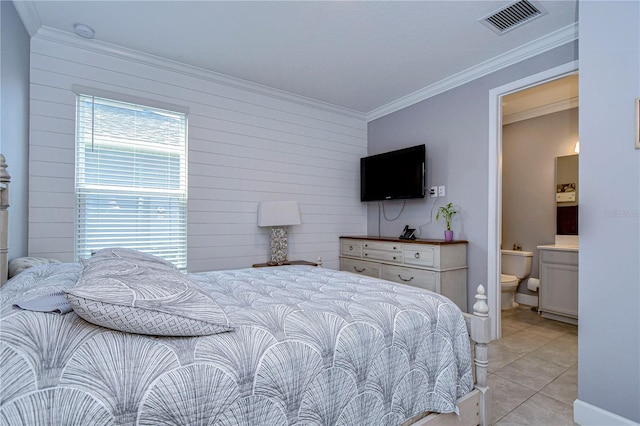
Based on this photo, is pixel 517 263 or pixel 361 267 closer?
pixel 361 267

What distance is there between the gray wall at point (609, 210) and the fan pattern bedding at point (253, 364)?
0.87m

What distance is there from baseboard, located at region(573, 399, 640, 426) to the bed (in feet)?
2.47

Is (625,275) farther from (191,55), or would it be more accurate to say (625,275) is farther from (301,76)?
(191,55)

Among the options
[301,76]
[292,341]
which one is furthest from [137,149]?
[292,341]

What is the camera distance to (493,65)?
3027 millimetres

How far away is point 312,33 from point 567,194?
12.1 ft


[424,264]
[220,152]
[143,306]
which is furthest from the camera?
[220,152]

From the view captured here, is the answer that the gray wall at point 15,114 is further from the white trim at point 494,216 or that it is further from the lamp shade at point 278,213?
the white trim at point 494,216

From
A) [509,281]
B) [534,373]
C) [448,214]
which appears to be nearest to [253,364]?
[534,373]

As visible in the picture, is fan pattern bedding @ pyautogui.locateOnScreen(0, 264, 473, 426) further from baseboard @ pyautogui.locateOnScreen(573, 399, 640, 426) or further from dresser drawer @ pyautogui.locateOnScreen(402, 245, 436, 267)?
dresser drawer @ pyautogui.locateOnScreen(402, 245, 436, 267)

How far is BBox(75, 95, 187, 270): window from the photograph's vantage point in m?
2.72

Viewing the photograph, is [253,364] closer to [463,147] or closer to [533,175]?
[463,147]

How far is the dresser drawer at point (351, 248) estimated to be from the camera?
396 cm

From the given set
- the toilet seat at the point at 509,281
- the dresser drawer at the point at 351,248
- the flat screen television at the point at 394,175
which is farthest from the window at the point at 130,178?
the toilet seat at the point at 509,281
